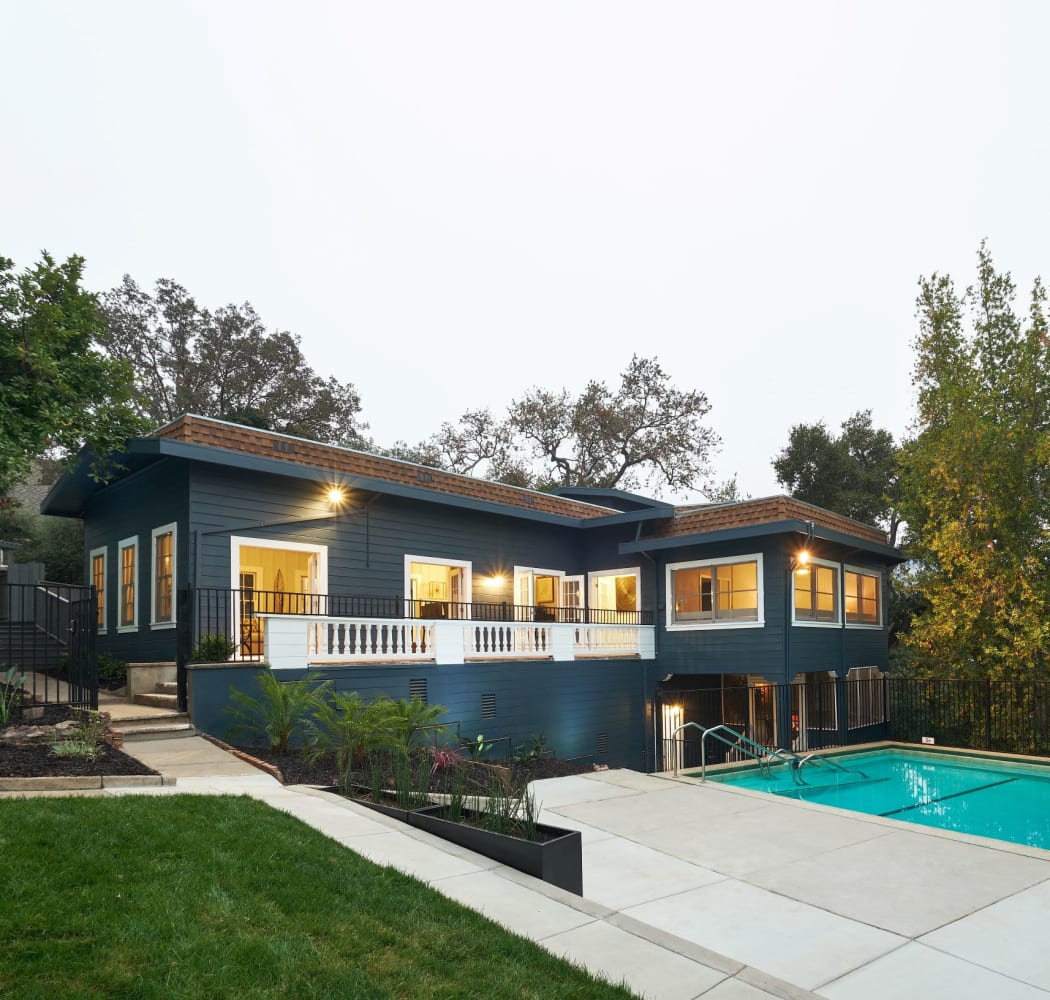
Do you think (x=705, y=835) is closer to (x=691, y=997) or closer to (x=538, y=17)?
(x=691, y=997)

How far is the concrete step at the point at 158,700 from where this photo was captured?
36.9ft

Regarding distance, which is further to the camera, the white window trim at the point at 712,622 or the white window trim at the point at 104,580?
the white window trim at the point at 712,622


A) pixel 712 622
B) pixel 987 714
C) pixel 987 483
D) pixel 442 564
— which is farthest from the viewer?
pixel 712 622

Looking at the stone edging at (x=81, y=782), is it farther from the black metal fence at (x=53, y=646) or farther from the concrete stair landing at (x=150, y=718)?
the concrete stair landing at (x=150, y=718)

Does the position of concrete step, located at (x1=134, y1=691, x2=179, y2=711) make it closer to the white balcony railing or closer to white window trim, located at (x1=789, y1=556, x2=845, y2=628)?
the white balcony railing

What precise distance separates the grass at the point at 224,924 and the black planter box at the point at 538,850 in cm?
96

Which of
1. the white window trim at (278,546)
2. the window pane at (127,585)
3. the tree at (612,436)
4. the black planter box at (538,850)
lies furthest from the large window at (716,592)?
the tree at (612,436)

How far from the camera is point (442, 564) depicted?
1641 cm

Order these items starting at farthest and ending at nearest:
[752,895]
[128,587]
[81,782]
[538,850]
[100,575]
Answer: [100,575]
[128,587]
[81,782]
[752,895]
[538,850]

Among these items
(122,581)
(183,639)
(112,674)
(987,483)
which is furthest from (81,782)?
(987,483)

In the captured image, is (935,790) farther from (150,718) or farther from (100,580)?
(100,580)

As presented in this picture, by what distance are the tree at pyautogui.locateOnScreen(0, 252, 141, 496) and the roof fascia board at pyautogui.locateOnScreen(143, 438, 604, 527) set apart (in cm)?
105

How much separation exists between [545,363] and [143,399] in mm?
105770

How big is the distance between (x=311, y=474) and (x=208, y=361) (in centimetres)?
1826
